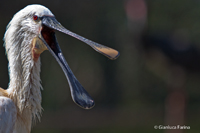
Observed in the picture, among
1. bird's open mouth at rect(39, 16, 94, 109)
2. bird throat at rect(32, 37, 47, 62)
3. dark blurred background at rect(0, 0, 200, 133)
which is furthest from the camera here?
dark blurred background at rect(0, 0, 200, 133)

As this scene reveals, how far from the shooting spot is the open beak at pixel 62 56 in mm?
1945

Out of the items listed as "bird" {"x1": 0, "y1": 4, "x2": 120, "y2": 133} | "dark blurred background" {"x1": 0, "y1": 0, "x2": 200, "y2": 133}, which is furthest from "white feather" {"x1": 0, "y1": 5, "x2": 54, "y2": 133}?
"dark blurred background" {"x1": 0, "y1": 0, "x2": 200, "y2": 133}

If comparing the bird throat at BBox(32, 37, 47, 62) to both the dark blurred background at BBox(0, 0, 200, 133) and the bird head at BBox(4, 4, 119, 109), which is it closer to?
the bird head at BBox(4, 4, 119, 109)

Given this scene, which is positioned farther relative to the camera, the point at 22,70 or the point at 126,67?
the point at 126,67

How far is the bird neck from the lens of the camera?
2.08 m

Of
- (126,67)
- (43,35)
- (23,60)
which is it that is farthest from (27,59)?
(126,67)

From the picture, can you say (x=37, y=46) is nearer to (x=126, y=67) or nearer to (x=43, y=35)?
(x=43, y=35)

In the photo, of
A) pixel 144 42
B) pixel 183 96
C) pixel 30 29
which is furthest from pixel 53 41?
pixel 183 96

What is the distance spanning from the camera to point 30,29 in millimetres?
2059

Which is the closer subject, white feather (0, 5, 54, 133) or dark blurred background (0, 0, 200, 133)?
white feather (0, 5, 54, 133)

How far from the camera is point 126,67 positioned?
8.37m

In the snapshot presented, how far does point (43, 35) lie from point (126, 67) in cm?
634

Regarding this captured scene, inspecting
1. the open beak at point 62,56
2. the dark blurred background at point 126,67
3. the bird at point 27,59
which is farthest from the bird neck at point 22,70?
the dark blurred background at point 126,67

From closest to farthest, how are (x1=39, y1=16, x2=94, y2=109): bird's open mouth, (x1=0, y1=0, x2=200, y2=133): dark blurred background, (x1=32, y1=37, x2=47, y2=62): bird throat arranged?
(x1=39, y1=16, x2=94, y2=109): bird's open mouth
(x1=32, y1=37, x2=47, y2=62): bird throat
(x1=0, y1=0, x2=200, y2=133): dark blurred background
